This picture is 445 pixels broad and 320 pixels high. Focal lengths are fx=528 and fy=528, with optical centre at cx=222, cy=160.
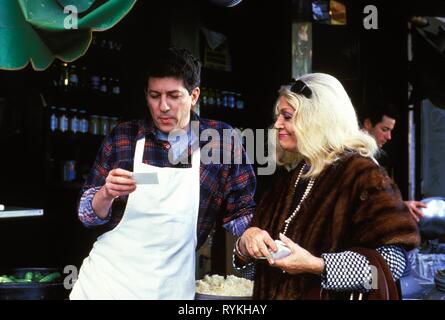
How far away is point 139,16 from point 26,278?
193cm

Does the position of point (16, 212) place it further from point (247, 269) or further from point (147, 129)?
point (247, 269)

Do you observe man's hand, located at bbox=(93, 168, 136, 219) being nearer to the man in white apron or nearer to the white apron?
the man in white apron

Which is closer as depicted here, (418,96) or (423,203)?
(423,203)

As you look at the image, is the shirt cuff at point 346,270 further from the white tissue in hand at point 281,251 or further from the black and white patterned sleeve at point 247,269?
the black and white patterned sleeve at point 247,269

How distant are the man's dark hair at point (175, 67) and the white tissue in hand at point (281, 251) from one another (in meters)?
1.00

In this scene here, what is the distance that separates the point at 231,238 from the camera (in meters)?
5.68

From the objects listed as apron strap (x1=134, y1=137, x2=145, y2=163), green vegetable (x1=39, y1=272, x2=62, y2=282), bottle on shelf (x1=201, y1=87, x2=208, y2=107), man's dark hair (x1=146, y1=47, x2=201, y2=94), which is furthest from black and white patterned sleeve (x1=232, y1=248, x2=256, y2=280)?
bottle on shelf (x1=201, y1=87, x2=208, y2=107)

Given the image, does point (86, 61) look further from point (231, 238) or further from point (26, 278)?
point (26, 278)

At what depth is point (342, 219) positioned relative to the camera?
2.11 m

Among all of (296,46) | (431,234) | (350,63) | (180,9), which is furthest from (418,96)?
(180,9)

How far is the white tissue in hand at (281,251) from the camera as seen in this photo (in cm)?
201

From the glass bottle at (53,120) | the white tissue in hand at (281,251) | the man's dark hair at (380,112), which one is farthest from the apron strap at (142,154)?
the glass bottle at (53,120)

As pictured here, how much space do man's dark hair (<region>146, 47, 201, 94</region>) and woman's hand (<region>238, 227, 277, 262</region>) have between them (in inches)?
33.8

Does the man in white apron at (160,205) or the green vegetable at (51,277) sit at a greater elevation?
the man in white apron at (160,205)
